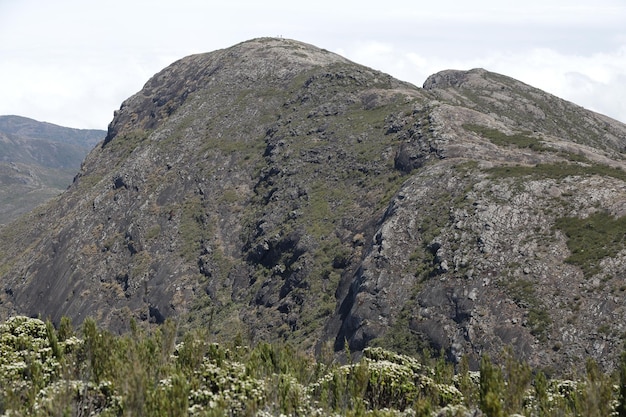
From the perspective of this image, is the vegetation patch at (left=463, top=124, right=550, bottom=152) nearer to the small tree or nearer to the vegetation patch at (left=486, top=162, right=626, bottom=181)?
the vegetation patch at (left=486, top=162, right=626, bottom=181)


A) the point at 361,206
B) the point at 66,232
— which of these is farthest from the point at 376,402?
the point at 66,232

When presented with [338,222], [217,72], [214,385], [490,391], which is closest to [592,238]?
[338,222]

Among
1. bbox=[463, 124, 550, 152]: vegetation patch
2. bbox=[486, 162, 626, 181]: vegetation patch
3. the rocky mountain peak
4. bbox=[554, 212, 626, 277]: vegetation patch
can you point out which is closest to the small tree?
bbox=[554, 212, 626, 277]: vegetation patch

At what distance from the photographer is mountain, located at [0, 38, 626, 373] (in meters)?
67.9

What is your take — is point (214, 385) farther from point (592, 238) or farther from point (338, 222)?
point (338, 222)

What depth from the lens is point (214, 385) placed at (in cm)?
3234

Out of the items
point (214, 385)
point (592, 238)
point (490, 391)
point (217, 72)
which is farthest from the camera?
point (217, 72)

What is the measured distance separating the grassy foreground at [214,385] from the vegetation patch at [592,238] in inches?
1281

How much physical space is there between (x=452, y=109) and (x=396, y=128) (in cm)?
1266

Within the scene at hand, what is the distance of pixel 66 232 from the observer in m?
128

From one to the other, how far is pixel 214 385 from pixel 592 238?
5608 centimetres

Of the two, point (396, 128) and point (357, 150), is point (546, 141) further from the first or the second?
point (357, 150)

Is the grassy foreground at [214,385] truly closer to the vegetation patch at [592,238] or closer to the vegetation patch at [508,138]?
the vegetation patch at [592,238]

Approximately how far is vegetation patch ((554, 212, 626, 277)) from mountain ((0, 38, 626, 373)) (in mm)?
249
